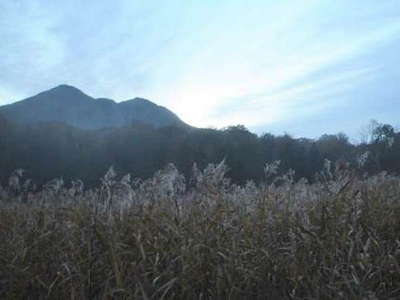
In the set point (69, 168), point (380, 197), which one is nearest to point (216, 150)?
point (69, 168)

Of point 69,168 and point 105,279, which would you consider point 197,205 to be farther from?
point 69,168

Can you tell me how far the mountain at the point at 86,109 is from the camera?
78.2 metres

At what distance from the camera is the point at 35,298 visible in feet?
12.4

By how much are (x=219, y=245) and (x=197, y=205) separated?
608 millimetres

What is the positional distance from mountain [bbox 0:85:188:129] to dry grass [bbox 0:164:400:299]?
72683mm

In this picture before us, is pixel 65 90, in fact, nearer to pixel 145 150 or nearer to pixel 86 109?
pixel 86 109

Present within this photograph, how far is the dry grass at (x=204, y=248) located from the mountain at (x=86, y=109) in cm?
7268

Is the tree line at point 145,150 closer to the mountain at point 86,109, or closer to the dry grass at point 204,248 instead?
the dry grass at point 204,248

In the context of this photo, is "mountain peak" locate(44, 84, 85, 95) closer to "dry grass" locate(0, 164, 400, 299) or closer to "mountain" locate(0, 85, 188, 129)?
"mountain" locate(0, 85, 188, 129)

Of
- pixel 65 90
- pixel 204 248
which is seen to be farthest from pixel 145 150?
pixel 65 90

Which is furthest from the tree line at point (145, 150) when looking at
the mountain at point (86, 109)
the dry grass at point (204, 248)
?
the mountain at point (86, 109)

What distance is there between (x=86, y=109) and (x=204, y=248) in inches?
3644

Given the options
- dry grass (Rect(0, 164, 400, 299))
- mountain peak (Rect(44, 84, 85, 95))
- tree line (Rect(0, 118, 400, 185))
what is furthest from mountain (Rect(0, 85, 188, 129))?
dry grass (Rect(0, 164, 400, 299))

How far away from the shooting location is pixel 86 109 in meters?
93.4
